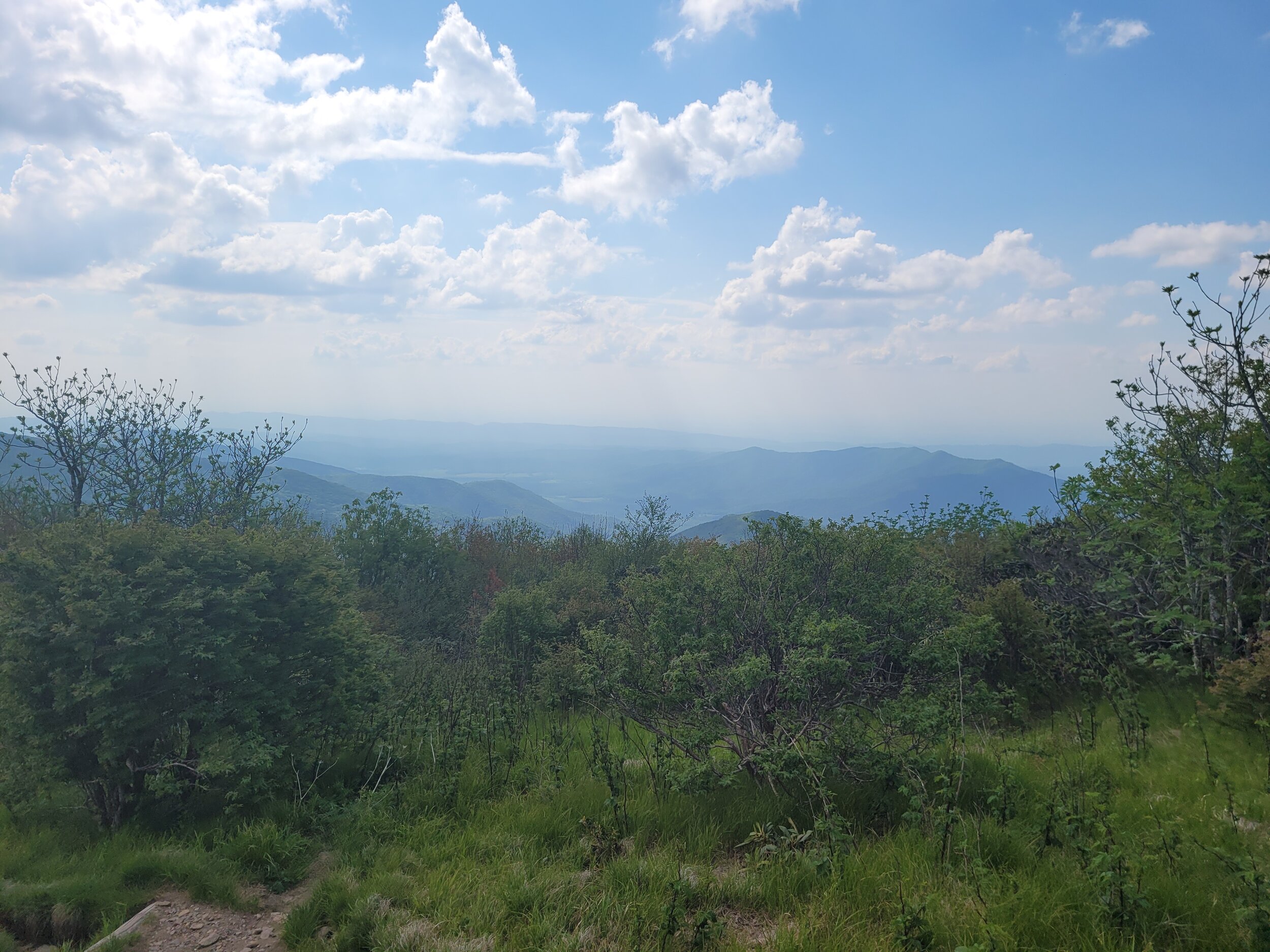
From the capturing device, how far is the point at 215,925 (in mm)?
5102

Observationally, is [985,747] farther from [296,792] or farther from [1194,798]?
[296,792]

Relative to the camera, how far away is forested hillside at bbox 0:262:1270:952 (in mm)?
4457

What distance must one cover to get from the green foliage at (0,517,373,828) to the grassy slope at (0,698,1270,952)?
746 mm

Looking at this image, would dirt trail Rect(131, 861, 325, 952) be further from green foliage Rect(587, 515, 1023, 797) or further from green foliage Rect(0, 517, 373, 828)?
green foliage Rect(587, 515, 1023, 797)

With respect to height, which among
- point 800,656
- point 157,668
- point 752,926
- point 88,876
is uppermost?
point 800,656

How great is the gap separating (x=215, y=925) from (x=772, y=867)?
4312mm

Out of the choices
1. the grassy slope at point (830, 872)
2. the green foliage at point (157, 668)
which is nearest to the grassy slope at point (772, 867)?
the grassy slope at point (830, 872)

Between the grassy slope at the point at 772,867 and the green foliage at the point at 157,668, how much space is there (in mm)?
746

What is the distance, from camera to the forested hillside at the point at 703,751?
4.46m

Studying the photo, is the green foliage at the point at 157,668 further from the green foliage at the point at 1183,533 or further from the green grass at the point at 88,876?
the green foliage at the point at 1183,533

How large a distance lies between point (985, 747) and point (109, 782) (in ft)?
30.5

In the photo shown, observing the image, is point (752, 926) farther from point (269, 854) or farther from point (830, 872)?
point (269, 854)

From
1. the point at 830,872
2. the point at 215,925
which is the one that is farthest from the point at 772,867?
the point at 215,925

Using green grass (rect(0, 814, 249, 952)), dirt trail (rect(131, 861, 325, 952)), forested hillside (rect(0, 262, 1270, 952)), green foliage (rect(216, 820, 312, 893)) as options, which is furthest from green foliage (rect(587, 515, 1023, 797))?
green grass (rect(0, 814, 249, 952))
